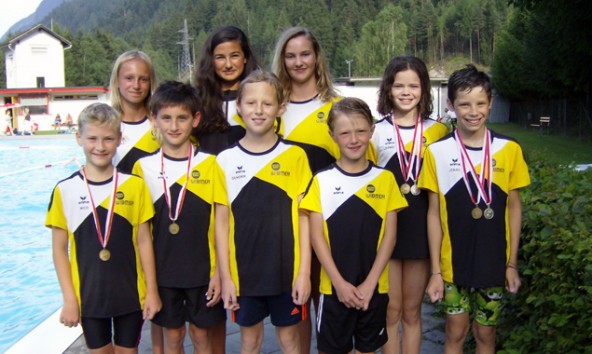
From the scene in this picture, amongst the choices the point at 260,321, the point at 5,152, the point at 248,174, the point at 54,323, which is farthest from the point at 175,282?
the point at 5,152

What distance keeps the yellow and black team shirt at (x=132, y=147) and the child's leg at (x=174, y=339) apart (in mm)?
1045

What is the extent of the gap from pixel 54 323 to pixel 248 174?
304 cm

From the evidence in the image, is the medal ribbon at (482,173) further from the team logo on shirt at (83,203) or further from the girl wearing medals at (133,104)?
the team logo on shirt at (83,203)

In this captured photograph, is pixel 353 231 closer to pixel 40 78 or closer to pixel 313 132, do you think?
pixel 313 132

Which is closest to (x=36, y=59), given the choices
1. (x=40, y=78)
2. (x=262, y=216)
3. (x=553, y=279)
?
(x=40, y=78)

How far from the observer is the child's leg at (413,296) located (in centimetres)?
341

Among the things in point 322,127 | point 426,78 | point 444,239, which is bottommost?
point 444,239

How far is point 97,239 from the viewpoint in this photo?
3.15 m

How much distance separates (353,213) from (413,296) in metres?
0.71

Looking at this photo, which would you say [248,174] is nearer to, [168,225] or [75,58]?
[168,225]

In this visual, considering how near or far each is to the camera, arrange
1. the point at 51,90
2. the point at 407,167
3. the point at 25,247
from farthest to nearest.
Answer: the point at 51,90 → the point at 25,247 → the point at 407,167

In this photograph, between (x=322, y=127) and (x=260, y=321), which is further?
(x=322, y=127)

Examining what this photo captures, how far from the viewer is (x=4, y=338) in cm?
604

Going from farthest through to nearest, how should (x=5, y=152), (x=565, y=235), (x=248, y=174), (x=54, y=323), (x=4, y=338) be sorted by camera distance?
1. (x=5, y=152)
2. (x=4, y=338)
3. (x=54, y=323)
4. (x=248, y=174)
5. (x=565, y=235)
